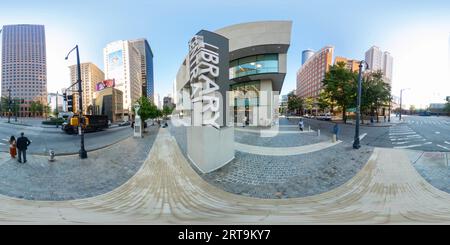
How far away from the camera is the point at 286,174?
18.2ft

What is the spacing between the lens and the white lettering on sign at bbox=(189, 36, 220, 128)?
6094 millimetres

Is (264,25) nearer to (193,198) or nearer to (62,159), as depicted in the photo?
(193,198)

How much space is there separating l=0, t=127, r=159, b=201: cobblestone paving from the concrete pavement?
0.39 m

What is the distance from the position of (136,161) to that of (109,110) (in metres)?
39.2

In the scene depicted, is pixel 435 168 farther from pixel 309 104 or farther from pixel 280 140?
pixel 309 104

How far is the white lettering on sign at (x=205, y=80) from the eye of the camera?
609 centimetres

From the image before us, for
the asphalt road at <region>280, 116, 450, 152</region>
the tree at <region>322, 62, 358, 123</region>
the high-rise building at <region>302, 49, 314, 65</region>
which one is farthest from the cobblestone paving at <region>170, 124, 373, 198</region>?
the high-rise building at <region>302, 49, 314, 65</region>

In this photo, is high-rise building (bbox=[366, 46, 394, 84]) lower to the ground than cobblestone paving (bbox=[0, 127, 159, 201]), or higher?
higher

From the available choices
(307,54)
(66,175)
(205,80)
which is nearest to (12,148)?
(66,175)

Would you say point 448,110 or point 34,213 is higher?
point 448,110

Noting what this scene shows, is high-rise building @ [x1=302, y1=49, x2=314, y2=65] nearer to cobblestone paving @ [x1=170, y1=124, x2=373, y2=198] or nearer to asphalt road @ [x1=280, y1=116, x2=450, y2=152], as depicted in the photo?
asphalt road @ [x1=280, y1=116, x2=450, y2=152]

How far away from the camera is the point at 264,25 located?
607 inches

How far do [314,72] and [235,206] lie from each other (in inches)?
3205
